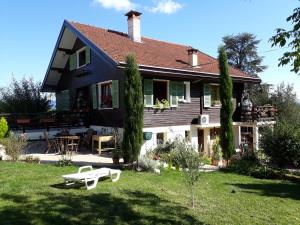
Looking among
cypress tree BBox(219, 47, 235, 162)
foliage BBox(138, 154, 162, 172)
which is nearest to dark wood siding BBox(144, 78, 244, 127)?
cypress tree BBox(219, 47, 235, 162)

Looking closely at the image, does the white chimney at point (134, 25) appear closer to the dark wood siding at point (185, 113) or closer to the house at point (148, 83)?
the house at point (148, 83)

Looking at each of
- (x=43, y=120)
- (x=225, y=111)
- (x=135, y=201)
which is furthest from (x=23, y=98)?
(x=135, y=201)

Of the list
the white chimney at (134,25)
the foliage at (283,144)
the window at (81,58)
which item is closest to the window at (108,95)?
the window at (81,58)

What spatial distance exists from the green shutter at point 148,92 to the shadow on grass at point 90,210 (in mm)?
8685

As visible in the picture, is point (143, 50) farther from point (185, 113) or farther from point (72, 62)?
point (72, 62)

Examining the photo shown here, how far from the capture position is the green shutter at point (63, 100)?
22203 millimetres

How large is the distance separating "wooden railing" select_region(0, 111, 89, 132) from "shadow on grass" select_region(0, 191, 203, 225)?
34.1 feet

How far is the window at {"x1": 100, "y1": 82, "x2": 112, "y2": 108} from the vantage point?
58.0ft

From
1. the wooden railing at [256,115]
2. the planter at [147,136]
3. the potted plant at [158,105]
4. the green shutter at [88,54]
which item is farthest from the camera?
the wooden railing at [256,115]

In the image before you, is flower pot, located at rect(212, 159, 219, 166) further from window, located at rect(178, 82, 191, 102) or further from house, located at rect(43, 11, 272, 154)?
window, located at rect(178, 82, 191, 102)

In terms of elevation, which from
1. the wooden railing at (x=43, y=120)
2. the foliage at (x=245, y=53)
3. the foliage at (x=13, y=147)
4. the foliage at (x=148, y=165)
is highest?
the foliage at (x=245, y=53)

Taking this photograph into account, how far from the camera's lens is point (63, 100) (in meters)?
22.8

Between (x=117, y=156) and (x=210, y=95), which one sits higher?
(x=210, y=95)

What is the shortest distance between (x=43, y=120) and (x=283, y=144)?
1169 cm
